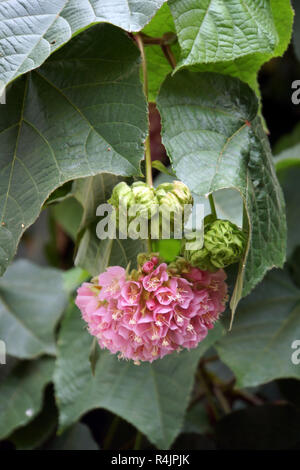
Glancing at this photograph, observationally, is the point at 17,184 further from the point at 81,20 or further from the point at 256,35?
the point at 256,35

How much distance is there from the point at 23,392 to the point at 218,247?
0.74 meters

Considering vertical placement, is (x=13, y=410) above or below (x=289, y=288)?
below

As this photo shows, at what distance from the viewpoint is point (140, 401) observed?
3.20 feet

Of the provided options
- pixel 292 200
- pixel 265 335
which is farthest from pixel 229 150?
pixel 292 200

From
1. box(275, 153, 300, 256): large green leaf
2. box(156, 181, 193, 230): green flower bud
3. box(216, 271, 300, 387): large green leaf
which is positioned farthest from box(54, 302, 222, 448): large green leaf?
box(156, 181, 193, 230): green flower bud

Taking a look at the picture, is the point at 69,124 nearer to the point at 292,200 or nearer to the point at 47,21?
the point at 47,21

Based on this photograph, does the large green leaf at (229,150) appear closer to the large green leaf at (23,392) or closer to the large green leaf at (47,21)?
the large green leaf at (47,21)

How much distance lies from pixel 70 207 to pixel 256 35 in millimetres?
777

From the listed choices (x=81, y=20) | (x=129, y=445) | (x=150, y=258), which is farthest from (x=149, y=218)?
(x=129, y=445)

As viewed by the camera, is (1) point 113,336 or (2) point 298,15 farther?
(2) point 298,15

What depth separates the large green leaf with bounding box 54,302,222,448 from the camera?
95 centimetres

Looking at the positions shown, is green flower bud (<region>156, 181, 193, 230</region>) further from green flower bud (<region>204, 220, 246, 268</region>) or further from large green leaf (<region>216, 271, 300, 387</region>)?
large green leaf (<region>216, 271, 300, 387</region>)

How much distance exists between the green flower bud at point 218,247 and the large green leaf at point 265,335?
450mm

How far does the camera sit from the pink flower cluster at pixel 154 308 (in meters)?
0.56
